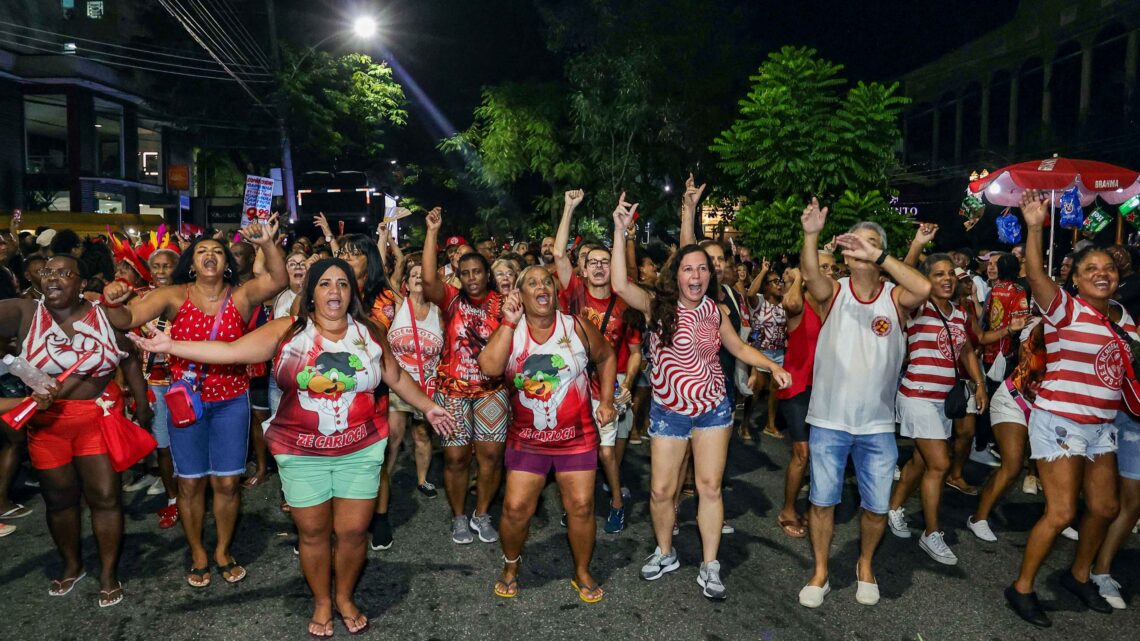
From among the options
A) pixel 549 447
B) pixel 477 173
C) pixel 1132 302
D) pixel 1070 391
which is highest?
pixel 477 173

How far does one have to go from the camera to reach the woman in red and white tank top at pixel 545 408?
15.1 feet

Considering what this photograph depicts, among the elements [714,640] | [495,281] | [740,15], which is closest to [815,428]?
[714,640]

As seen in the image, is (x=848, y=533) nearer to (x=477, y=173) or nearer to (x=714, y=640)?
(x=714, y=640)

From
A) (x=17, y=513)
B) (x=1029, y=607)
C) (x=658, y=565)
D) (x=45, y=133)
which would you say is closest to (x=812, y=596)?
(x=658, y=565)

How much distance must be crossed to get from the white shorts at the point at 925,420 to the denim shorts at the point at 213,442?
418 cm

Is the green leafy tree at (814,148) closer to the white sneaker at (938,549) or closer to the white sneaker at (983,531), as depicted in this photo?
the white sneaker at (983,531)

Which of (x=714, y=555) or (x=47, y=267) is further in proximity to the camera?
(x=714, y=555)

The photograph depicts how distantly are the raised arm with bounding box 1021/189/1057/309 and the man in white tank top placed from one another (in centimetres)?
61

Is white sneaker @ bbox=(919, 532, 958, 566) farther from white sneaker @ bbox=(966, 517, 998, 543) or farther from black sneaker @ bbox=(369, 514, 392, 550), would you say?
black sneaker @ bbox=(369, 514, 392, 550)

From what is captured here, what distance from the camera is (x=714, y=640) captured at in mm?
4277

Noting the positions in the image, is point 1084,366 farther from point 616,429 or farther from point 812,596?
point 616,429

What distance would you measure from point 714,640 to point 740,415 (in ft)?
19.4

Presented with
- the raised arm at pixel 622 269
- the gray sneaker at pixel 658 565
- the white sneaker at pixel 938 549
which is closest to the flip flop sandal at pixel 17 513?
the gray sneaker at pixel 658 565

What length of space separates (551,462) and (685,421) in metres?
0.83
